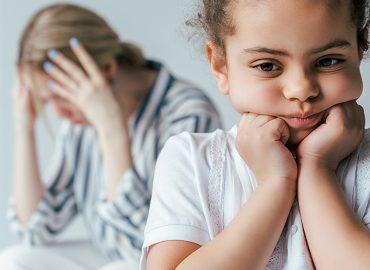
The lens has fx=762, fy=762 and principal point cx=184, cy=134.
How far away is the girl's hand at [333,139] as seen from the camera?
86cm

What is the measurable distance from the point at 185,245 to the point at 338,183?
0.61 ft

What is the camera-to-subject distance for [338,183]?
0.85m

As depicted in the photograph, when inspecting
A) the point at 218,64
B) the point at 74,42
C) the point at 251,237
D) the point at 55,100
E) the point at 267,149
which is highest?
the point at 74,42

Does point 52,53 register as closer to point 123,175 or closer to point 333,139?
point 123,175

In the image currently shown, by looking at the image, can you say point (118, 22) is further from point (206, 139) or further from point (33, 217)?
point (206, 139)

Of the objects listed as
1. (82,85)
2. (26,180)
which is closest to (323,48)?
(82,85)

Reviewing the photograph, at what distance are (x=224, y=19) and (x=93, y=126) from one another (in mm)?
1073

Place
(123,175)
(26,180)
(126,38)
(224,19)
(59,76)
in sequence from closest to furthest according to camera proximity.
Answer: (224,19) < (123,175) < (59,76) < (26,180) < (126,38)

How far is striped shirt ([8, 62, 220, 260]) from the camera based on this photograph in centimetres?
170

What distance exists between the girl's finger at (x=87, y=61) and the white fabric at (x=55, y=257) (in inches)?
16.1

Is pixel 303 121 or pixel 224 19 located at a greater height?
pixel 224 19

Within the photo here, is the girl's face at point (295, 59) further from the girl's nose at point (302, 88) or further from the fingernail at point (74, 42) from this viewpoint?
the fingernail at point (74, 42)

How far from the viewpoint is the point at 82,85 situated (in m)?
1.86

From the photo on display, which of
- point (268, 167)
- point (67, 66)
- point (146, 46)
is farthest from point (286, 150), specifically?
point (146, 46)
